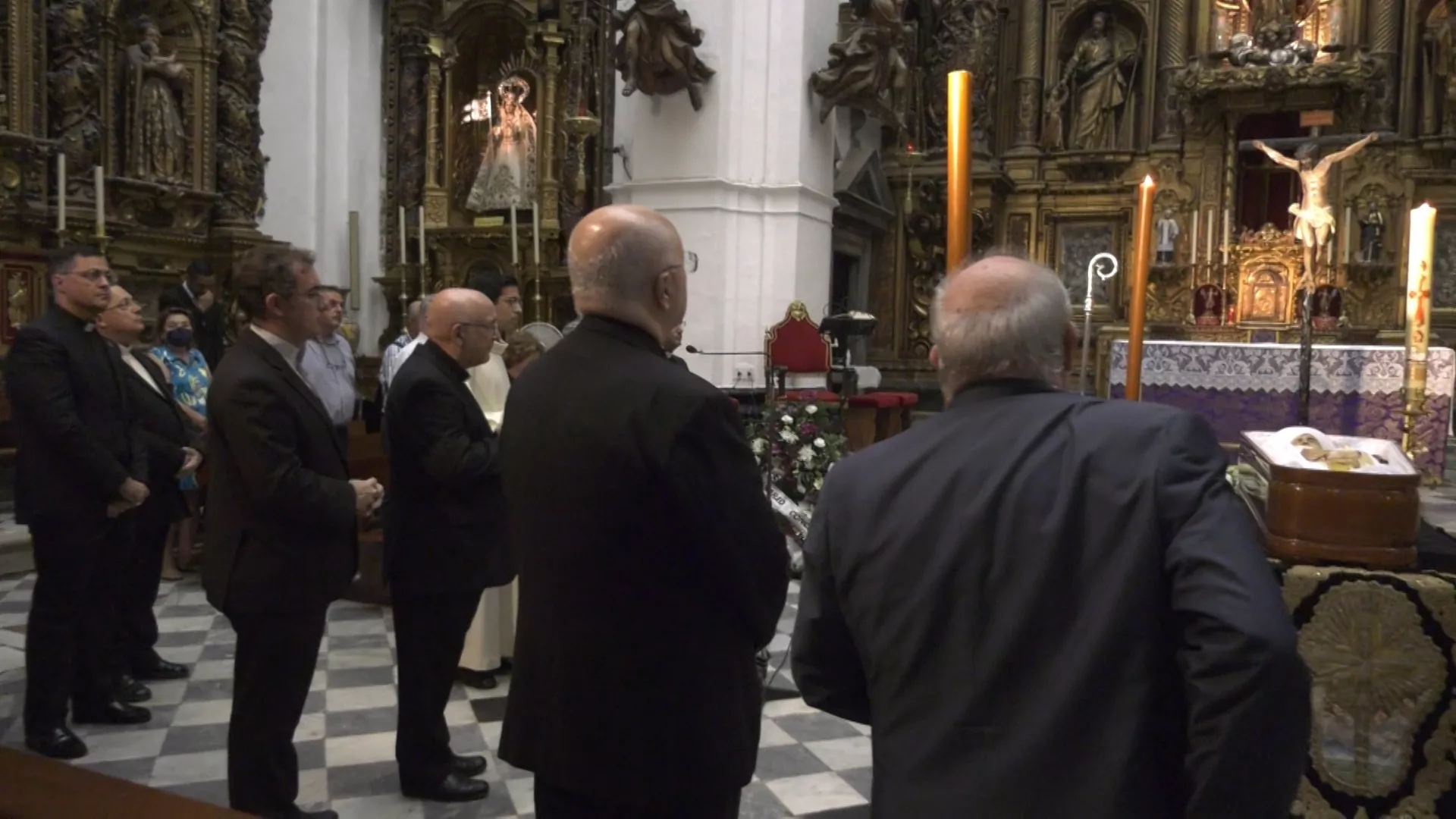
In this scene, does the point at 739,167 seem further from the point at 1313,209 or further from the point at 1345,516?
the point at 1345,516

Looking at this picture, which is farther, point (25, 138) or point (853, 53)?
point (853, 53)

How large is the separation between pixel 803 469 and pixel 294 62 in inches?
272

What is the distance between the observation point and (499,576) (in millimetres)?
3338

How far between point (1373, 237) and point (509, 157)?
9.18m

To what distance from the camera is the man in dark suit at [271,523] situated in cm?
271

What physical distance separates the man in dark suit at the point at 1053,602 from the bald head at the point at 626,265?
560mm

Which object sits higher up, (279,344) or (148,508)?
(279,344)

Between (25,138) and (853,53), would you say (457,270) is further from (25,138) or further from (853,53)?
(853,53)

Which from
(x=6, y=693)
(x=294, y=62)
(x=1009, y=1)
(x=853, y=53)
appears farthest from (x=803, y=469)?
(x=1009, y=1)

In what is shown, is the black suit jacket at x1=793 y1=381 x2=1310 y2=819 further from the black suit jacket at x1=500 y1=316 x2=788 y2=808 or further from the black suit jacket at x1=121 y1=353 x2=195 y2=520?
the black suit jacket at x1=121 y1=353 x2=195 y2=520

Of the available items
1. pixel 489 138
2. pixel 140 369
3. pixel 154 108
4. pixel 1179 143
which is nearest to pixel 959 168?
pixel 140 369

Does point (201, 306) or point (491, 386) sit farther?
point (201, 306)

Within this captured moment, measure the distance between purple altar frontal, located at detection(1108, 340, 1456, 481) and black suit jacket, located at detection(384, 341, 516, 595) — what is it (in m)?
5.17

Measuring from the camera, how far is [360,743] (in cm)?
384
